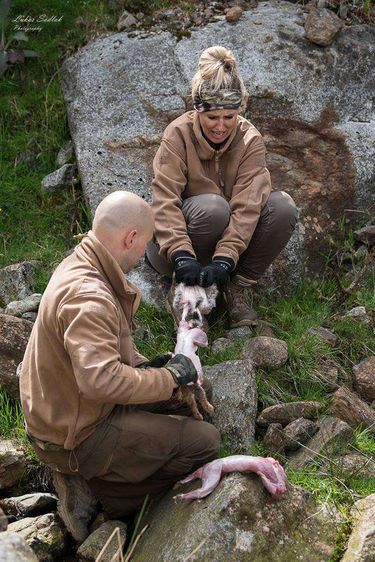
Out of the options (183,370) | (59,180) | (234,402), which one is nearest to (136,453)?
(183,370)

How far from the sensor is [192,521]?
3.85 meters

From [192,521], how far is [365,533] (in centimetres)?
71

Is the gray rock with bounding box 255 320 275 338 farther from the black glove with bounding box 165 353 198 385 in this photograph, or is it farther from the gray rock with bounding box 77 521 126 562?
the gray rock with bounding box 77 521 126 562

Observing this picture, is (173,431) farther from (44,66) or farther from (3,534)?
(44,66)

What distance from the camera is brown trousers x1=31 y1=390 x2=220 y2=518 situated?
3971 millimetres

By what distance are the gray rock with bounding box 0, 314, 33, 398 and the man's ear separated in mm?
1332


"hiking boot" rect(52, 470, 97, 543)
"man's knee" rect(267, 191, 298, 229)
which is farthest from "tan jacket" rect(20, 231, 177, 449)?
"man's knee" rect(267, 191, 298, 229)

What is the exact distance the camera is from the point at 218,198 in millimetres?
5305

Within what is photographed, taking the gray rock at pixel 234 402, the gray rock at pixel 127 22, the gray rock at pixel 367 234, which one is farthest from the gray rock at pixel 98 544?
the gray rock at pixel 127 22

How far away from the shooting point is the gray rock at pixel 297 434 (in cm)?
466

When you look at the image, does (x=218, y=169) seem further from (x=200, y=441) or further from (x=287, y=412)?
(x=200, y=441)

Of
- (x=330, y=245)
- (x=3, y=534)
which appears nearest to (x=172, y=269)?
(x=330, y=245)

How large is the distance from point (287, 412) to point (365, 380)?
60 cm

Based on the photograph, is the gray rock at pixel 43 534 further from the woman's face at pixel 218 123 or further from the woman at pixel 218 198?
the woman's face at pixel 218 123
